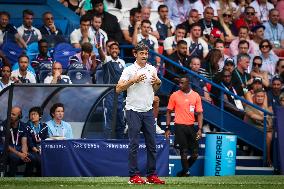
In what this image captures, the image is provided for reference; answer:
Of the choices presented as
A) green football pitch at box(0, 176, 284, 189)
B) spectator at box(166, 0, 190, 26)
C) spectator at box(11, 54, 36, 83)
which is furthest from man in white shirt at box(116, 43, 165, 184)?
spectator at box(166, 0, 190, 26)

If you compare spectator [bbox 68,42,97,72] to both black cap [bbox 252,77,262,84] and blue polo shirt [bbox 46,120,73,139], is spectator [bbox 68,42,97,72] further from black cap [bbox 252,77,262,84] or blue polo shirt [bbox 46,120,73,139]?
black cap [bbox 252,77,262,84]

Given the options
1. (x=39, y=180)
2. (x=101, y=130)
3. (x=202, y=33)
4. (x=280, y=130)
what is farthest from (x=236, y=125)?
(x=39, y=180)

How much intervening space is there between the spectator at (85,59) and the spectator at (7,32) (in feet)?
4.47

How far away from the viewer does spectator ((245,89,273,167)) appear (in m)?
23.9

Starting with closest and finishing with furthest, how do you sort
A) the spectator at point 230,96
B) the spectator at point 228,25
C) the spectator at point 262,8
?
the spectator at point 230,96, the spectator at point 228,25, the spectator at point 262,8

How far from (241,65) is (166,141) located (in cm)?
553

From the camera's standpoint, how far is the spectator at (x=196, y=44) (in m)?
25.2

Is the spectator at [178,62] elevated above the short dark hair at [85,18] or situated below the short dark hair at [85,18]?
below

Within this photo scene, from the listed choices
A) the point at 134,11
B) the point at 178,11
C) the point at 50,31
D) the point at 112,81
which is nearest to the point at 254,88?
the point at 178,11

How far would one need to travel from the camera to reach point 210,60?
81.4 ft

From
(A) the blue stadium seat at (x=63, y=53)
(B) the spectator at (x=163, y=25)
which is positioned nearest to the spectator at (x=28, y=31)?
(A) the blue stadium seat at (x=63, y=53)

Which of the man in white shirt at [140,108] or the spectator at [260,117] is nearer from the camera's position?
the man in white shirt at [140,108]

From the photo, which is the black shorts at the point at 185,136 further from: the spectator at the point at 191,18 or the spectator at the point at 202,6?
the spectator at the point at 202,6

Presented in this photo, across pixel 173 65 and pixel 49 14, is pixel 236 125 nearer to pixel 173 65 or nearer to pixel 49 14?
pixel 173 65
